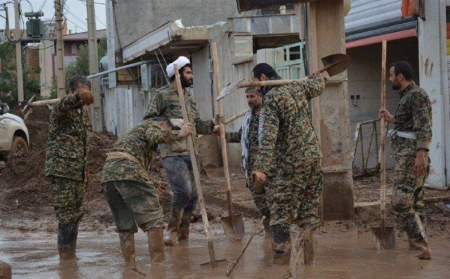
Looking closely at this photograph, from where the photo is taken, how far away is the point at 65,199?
7.96m

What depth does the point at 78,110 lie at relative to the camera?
26.6ft

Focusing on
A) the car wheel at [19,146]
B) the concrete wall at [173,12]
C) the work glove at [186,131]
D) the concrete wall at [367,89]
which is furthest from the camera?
the concrete wall at [173,12]

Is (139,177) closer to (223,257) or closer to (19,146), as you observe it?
(223,257)

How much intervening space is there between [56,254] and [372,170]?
7046mm

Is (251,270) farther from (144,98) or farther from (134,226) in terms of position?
(144,98)

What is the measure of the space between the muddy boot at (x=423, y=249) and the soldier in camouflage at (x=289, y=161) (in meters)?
1.05

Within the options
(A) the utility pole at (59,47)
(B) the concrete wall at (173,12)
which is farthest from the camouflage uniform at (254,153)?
(B) the concrete wall at (173,12)

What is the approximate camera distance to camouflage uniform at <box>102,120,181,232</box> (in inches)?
283

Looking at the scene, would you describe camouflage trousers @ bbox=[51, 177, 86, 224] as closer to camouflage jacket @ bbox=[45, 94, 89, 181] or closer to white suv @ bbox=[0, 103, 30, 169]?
camouflage jacket @ bbox=[45, 94, 89, 181]

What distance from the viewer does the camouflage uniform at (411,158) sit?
7512 millimetres

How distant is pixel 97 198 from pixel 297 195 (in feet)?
20.9

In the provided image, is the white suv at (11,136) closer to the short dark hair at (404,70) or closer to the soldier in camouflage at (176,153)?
the soldier in camouflage at (176,153)

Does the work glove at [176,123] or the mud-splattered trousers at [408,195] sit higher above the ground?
the work glove at [176,123]

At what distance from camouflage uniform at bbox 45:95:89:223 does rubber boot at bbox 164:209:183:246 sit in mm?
1026
